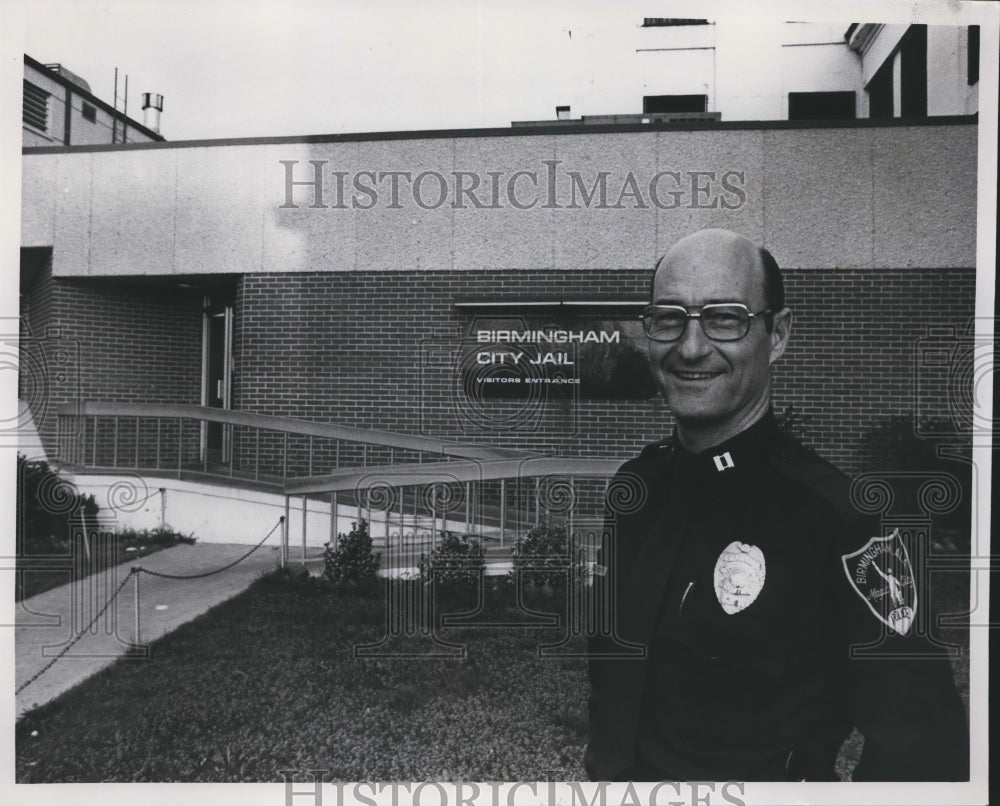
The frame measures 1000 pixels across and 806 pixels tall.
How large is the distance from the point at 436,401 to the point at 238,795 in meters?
1.51

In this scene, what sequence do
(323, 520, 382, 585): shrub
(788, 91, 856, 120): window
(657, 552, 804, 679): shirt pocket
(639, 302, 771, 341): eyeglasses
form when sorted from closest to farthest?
(657, 552, 804, 679): shirt pocket → (639, 302, 771, 341): eyeglasses → (788, 91, 856, 120): window → (323, 520, 382, 585): shrub

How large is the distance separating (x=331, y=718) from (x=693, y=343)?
5.74ft

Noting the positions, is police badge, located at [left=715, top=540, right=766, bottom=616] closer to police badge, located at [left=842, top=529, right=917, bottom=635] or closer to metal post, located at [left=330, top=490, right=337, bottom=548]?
police badge, located at [left=842, top=529, right=917, bottom=635]

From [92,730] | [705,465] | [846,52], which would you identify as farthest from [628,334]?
[92,730]

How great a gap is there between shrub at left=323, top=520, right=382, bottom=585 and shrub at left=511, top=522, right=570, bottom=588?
0.50m

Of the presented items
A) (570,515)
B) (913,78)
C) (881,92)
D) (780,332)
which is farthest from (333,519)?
(913,78)

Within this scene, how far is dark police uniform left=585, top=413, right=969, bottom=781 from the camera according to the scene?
2.26 metres

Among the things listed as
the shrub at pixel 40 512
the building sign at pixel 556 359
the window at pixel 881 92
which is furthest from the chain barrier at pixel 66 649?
the window at pixel 881 92

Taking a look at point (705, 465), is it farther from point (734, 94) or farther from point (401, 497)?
point (734, 94)

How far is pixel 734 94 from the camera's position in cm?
252

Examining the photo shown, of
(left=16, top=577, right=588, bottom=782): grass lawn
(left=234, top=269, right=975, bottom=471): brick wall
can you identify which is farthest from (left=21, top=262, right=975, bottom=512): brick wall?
(left=16, top=577, right=588, bottom=782): grass lawn

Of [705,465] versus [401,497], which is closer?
[705,465]

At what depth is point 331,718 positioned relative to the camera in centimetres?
252

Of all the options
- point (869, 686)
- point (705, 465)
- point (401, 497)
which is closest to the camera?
point (869, 686)
